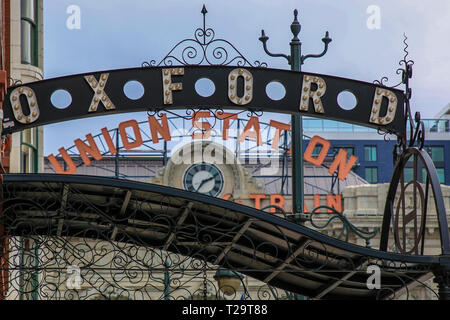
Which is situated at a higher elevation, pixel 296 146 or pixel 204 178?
pixel 296 146

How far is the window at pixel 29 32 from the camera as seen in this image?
22047 millimetres

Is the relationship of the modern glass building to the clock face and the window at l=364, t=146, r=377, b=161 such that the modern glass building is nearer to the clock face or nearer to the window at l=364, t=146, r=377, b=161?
the window at l=364, t=146, r=377, b=161

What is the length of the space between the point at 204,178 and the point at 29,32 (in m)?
40.5

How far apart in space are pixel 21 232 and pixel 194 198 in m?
2.82

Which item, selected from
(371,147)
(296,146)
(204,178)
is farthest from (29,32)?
(371,147)

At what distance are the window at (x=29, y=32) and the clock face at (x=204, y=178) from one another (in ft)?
130

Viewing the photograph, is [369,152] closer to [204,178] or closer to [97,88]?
[204,178]

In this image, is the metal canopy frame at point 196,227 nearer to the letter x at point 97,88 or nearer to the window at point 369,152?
the letter x at point 97,88

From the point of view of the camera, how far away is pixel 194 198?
1017 centimetres

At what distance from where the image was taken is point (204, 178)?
62938 millimetres
